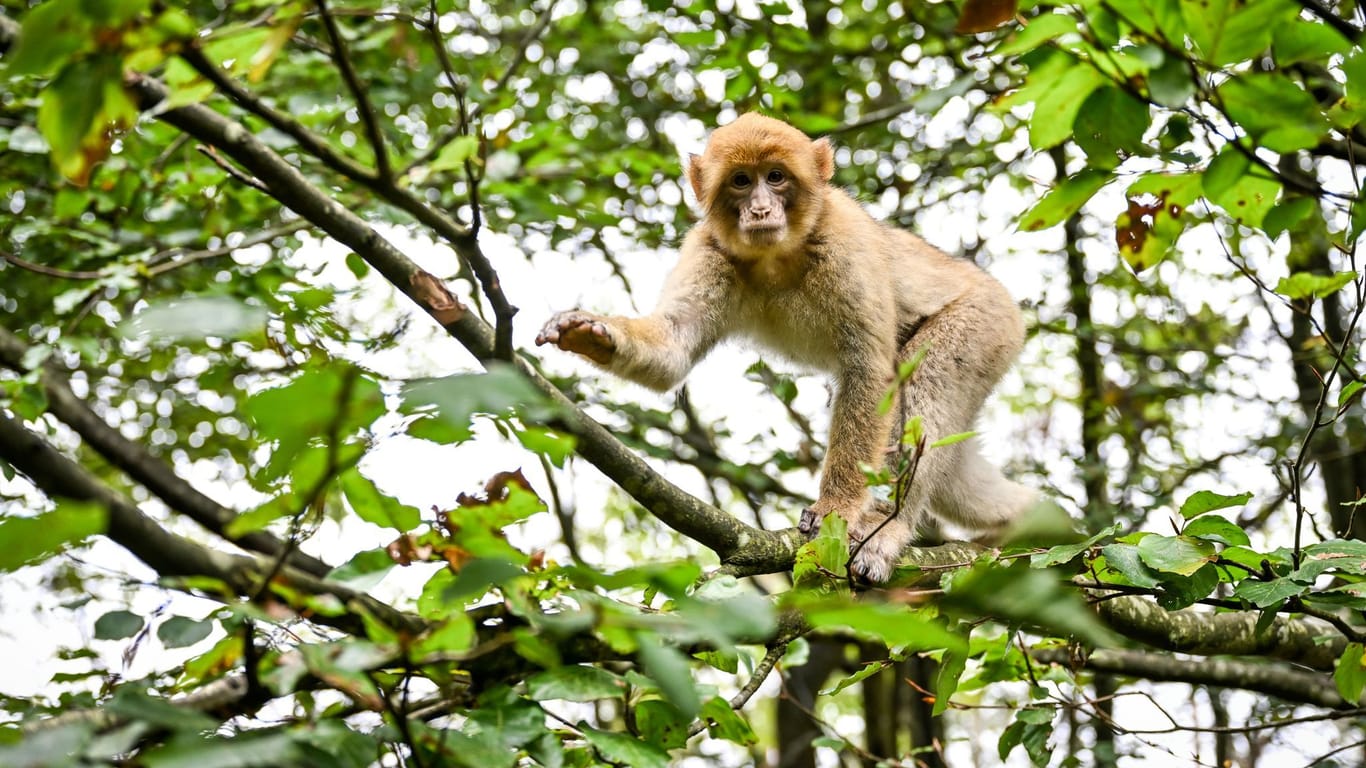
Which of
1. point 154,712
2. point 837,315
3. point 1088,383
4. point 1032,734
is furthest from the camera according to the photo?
point 1088,383

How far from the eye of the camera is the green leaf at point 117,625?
2.09 m

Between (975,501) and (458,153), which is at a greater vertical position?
(975,501)

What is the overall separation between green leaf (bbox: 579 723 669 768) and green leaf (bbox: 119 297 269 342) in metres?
1.17

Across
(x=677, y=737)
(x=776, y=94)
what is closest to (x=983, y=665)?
(x=677, y=737)

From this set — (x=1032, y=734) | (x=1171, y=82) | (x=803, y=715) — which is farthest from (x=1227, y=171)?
(x=803, y=715)

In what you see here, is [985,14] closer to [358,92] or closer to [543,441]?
[543,441]

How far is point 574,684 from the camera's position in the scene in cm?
208

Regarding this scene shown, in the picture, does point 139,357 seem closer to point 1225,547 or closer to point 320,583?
point 320,583

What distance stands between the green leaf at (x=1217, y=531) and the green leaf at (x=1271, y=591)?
134 millimetres

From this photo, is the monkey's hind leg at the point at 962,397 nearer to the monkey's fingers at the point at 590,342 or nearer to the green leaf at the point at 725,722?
the monkey's fingers at the point at 590,342

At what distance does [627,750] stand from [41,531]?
1.25 metres

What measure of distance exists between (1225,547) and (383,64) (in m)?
6.94

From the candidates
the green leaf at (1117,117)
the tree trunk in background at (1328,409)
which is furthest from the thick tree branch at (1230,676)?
the green leaf at (1117,117)

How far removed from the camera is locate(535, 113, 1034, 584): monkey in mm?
5613
